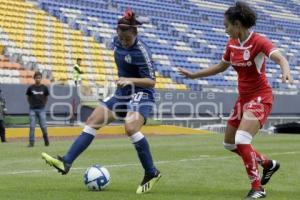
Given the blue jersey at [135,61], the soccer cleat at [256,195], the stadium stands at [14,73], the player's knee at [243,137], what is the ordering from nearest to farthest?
the soccer cleat at [256,195], the player's knee at [243,137], the blue jersey at [135,61], the stadium stands at [14,73]

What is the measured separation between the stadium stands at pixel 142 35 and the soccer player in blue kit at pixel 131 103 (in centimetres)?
1946

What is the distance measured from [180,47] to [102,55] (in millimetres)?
7125

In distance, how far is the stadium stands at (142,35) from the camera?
29891 millimetres

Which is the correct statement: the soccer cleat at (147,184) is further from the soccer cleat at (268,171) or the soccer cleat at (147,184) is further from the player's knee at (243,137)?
the soccer cleat at (268,171)

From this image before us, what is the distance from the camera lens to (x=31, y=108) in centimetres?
1866

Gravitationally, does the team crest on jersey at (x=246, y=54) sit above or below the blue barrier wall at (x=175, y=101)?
above

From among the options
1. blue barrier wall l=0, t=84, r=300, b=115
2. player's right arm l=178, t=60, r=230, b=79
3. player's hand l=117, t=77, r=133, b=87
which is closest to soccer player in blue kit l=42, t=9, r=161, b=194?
player's hand l=117, t=77, r=133, b=87

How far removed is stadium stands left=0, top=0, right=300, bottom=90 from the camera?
29.9m

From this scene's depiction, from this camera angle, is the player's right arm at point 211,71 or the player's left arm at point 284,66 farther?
the player's right arm at point 211,71

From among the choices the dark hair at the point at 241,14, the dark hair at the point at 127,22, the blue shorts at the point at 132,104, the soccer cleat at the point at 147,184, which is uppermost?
the dark hair at the point at 241,14

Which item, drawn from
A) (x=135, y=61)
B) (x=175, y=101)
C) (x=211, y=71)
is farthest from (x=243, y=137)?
(x=175, y=101)

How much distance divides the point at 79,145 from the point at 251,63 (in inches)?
92.4

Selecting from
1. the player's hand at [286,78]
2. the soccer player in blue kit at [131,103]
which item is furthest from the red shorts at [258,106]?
the soccer player in blue kit at [131,103]

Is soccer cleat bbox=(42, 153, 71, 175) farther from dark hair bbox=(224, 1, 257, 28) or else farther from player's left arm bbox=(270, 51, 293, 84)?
player's left arm bbox=(270, 51, 293, 84)
